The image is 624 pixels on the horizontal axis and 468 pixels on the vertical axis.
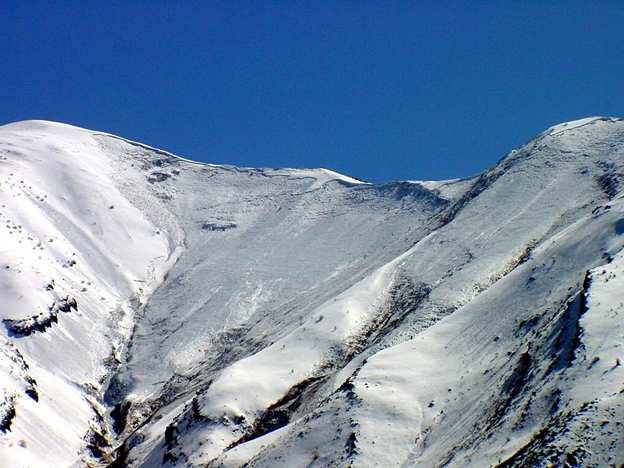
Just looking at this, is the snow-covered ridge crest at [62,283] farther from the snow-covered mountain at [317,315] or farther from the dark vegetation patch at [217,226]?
the dark vegetation patch at [217,226]

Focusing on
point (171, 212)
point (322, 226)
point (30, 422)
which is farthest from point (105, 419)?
point (171, 212)

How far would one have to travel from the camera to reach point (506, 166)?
78562 millimetres

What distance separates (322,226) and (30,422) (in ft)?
151

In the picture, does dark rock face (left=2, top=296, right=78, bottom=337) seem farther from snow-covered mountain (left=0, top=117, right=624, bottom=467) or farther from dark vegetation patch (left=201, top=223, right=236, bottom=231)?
dark vegetation patch (left=201, top=223, right=236, bottom=231)

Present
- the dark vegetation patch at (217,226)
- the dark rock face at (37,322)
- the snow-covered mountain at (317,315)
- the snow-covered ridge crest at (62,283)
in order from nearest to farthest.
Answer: the snow-covered mountain at (317,315), the snow-covered ridge crest at (62,283), the dark rock face at (37,322), the dark vegetation patch at (217,226)

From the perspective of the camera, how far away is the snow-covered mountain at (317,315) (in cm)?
Answer: 3256

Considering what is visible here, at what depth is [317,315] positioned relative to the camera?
60.0 m

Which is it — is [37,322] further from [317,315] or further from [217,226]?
[217,226]

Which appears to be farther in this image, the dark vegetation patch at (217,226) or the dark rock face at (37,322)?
the dark vegetation patch at (217,226)

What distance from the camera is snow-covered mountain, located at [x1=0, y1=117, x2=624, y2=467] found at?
32.6 meters

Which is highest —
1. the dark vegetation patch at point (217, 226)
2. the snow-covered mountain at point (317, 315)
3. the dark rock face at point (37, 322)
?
the dark rock face at point (37, 322)

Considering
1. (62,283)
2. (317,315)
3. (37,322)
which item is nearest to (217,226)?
(62,283)

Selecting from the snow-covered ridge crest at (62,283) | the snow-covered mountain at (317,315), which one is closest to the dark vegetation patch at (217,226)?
the snow-covered mountain at (317,315)

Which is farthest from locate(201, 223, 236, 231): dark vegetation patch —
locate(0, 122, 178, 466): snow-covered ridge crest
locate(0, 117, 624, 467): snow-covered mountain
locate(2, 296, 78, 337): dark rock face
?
locate(2, 296, 78, 337): dark rock face
